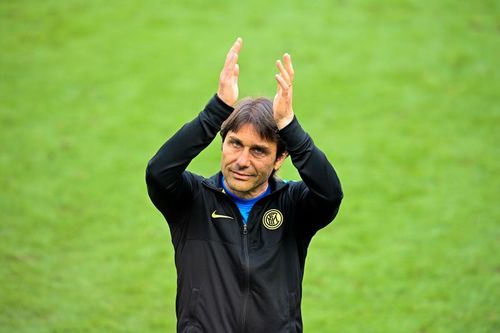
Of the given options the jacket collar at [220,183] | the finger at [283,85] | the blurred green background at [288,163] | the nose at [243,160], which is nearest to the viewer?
the finger at [283,85]

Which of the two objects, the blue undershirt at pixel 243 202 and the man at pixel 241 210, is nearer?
the man at pixel 241 210

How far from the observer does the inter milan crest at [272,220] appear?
144 inches

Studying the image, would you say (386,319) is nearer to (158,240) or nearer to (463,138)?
(158,240)

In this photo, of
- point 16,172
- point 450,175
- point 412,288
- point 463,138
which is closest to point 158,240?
point 16,172

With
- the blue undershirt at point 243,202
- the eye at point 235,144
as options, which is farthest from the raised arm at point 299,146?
the blue undershirt at point 243,202

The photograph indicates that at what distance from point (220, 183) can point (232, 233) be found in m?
0.30

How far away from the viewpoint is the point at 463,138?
10.2 metres

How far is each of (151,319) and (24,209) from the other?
255cm

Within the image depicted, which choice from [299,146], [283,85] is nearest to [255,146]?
[299,146]

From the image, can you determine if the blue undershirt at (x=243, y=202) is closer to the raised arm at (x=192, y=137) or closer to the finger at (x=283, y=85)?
the raised arm at (x=192, y=137)

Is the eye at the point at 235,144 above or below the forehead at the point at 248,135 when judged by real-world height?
below

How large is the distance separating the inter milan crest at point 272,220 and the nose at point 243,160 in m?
0.29

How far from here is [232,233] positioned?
3.63m

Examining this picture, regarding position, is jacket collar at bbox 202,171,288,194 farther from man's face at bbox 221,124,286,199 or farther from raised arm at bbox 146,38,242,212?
raised arm at bbox 146,38,242,212
